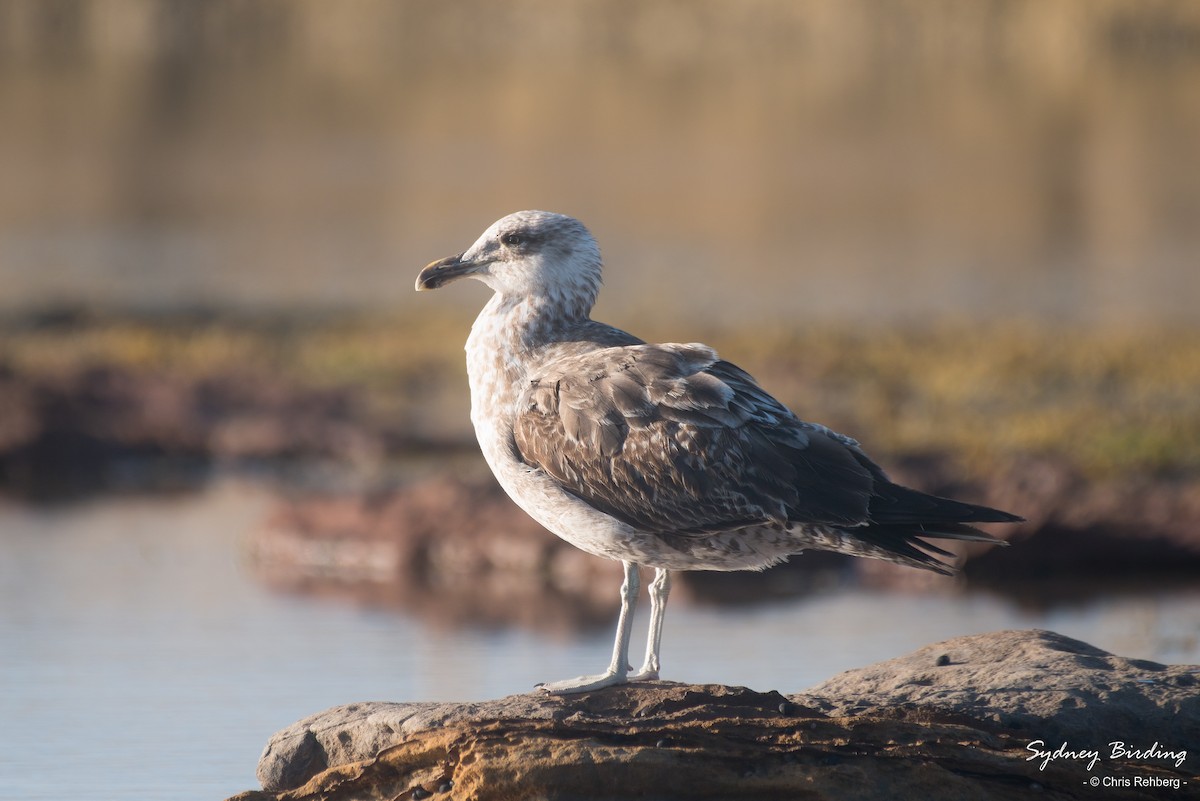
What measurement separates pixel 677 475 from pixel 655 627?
2.24 ft

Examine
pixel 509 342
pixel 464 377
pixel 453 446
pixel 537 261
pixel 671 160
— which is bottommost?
pixel 509 342

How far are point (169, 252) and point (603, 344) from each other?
25.8 metres

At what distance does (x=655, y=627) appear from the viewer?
784 centimetres

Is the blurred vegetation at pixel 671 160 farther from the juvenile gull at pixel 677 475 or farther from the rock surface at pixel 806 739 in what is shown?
the juvenile gull at pixel 677 475

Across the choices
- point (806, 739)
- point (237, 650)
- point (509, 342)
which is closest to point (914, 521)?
point (806, 739)

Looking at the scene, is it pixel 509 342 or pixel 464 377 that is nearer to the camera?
pixel 509 342

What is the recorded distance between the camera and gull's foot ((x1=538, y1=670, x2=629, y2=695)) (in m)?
7.48

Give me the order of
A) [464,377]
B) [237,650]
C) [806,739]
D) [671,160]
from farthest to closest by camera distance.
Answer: [671,160]
[464,377]
[237,650]
[806,739]

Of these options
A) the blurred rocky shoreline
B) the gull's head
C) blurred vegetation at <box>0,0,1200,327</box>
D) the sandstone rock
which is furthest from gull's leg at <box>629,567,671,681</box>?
blurred vegetation at <box>0,0,1200,327</box>

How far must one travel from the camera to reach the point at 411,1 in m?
110

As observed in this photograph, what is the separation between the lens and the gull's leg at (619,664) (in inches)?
295

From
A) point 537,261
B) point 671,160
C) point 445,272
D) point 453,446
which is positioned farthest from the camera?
point 671,160

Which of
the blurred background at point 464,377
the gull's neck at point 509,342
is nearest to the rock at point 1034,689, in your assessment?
the gull's neck at point 509,342

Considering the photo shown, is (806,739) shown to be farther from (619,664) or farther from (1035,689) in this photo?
(1035,689)
